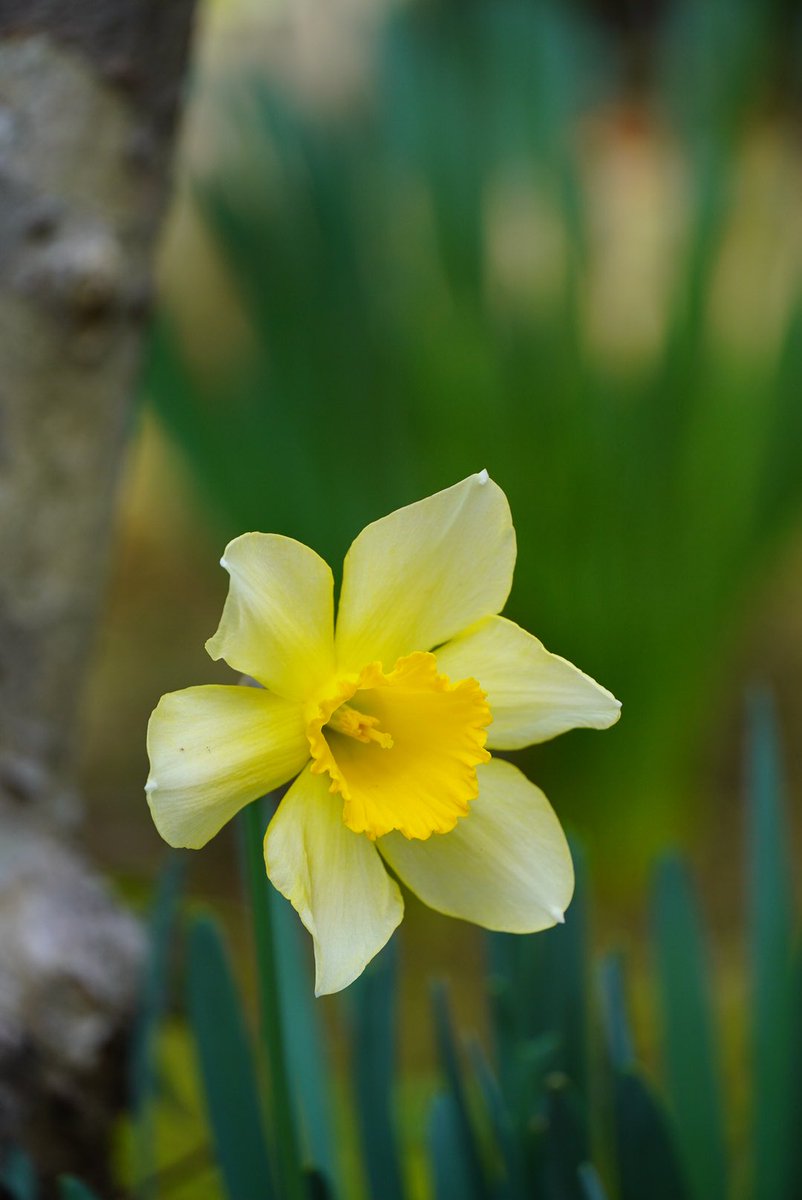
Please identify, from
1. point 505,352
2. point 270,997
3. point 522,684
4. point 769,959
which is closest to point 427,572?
point 522,684

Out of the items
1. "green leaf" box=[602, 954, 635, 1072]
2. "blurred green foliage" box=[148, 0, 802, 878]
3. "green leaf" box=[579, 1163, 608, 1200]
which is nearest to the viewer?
"green leaf" box=[579, 1163, 608, 1200]

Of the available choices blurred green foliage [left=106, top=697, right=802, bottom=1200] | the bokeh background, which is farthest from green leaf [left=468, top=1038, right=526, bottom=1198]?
the bokeh background

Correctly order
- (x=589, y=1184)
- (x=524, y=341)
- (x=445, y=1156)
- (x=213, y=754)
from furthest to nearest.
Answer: (x=524, y=341) → (x=445, y=1156) → (x=589, y=1184) → (x=213, y=754)

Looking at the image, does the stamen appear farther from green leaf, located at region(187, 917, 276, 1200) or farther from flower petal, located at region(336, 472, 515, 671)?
green leaf, located at region(187, 917, 276, 1200)

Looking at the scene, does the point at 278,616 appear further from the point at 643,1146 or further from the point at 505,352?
the point at 505,352

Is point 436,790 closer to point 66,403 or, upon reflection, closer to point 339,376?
point 66,403

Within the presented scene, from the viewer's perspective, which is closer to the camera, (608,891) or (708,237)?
(708,237)

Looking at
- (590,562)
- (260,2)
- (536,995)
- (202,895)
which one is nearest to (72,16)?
(536,995)
